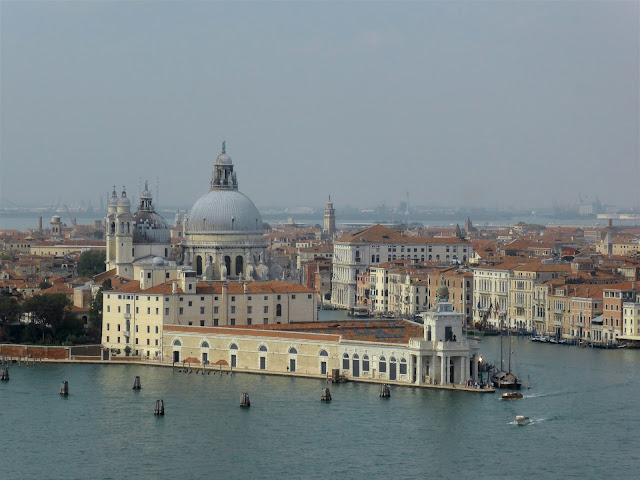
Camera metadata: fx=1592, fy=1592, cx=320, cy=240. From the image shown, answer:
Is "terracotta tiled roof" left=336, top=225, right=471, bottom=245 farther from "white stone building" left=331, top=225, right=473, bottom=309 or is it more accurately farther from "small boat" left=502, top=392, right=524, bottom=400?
"small boat" left=502, top=392, right=524, bottom=400

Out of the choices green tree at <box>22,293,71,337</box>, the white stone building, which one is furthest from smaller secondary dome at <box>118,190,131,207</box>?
the white stone building

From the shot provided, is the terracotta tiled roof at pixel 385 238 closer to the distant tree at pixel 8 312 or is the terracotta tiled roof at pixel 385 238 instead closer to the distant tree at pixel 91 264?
the distant tree at pixel 91 264

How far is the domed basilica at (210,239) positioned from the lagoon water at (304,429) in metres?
8.70

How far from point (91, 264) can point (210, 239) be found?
10635 millimetres

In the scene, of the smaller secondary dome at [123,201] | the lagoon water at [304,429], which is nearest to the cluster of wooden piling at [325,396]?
the lagoon water at [304,429]

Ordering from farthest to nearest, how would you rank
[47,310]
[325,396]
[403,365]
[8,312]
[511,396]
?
[8,312] → [47,310] → [403,365] → [511,396] → [325,396]

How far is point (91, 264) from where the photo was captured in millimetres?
49812

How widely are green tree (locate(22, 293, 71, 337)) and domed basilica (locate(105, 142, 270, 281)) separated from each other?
14.7 feet

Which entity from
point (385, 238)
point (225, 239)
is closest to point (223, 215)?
point (225, 239)

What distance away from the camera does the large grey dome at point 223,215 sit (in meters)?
40.3

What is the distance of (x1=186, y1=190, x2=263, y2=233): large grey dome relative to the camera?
1587 inches

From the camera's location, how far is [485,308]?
44.3m

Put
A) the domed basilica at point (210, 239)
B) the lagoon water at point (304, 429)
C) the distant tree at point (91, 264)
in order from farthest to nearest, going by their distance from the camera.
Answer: the distant tree at point (91, 264)
the domed basilica at point (210, 239)
the lagoon water at point (304, 429)

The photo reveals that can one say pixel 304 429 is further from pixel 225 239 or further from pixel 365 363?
pixel 225 239
